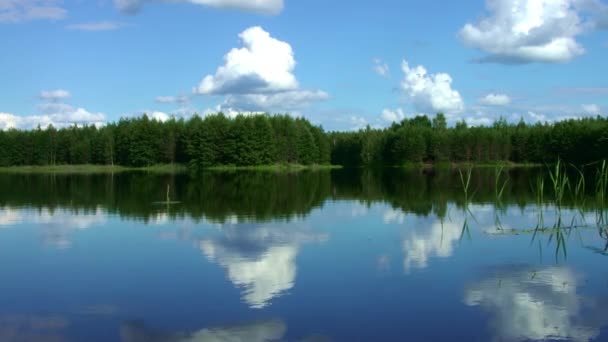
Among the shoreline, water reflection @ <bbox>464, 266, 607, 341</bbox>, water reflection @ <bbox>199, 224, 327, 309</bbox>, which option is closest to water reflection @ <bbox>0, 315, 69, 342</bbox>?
water reflection @ <bbox>199, 224, 327, 309</bbox>

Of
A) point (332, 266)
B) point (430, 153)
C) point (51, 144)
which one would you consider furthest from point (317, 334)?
point (51, 144)

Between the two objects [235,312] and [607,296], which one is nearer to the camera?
[235,312]

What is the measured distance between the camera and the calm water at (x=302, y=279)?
33.4 feet

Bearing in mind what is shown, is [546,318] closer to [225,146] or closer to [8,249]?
[8,249]

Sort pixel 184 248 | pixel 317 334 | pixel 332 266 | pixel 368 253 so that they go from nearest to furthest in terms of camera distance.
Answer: pixel 317 334 → pixel 332 266 → pixel 368 253 → pixel 184 248

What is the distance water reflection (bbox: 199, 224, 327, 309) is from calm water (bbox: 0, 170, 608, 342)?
0.06 m

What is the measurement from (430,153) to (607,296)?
347ft

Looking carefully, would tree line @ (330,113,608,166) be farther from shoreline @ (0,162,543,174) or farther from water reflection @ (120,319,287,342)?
water reflection @ (120,319,287,342)

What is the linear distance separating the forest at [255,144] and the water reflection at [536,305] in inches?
3468

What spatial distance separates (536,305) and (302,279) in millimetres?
5025

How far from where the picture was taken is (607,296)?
11.9 m

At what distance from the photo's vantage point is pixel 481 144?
111 meters

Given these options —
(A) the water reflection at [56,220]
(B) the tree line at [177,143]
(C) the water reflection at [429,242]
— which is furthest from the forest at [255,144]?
(C) the water reflection at [429,242]

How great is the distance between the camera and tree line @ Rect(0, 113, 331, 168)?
103875 millimetres
